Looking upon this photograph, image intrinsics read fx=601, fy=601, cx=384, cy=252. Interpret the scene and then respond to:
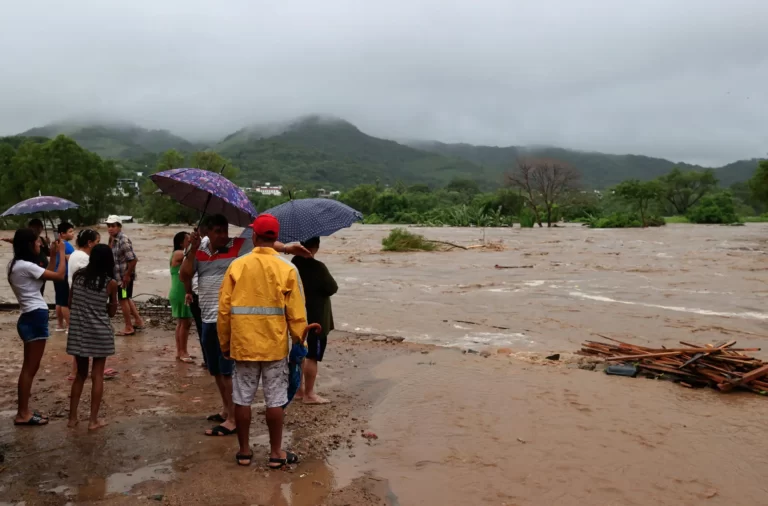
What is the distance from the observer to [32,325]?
16.8 feet

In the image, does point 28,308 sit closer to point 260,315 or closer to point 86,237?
point 86,237

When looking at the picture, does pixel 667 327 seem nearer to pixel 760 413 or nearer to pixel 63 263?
pixel 760 413

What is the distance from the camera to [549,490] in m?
4.21

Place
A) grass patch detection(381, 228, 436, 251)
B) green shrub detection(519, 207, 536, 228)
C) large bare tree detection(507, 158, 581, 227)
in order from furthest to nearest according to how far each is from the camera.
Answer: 1. large bare tree detection(507, 158, 581, 227)
2. green shrub detection(519, 207, 536, 228)
3. grass patch detection(381, 228, 436, 251)

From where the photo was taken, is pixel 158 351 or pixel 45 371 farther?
pixel 158 351

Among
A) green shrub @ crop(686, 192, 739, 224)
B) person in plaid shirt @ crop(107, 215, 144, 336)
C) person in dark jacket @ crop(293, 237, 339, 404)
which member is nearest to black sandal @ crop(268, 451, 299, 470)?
person in dark jacket @ crop(293, 237, 339, 404)

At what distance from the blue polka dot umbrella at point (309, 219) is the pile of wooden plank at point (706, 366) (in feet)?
13.5

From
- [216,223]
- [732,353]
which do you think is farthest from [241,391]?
[732,353]

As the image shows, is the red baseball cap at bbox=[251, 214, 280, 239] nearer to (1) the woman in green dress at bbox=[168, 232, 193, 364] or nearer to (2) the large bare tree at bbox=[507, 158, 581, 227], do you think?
(1) the woman in green dress at bbox=[168, 232, 193, 364]

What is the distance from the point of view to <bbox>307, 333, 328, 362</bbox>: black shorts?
216 inches

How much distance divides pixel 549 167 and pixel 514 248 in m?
30.1

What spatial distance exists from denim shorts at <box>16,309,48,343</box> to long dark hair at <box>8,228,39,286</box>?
319mm

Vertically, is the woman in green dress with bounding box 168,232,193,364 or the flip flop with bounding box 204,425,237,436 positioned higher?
the woman in green dress with bounding box 168,232,193,364

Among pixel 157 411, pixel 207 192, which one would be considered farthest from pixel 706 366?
pixel 157 411
